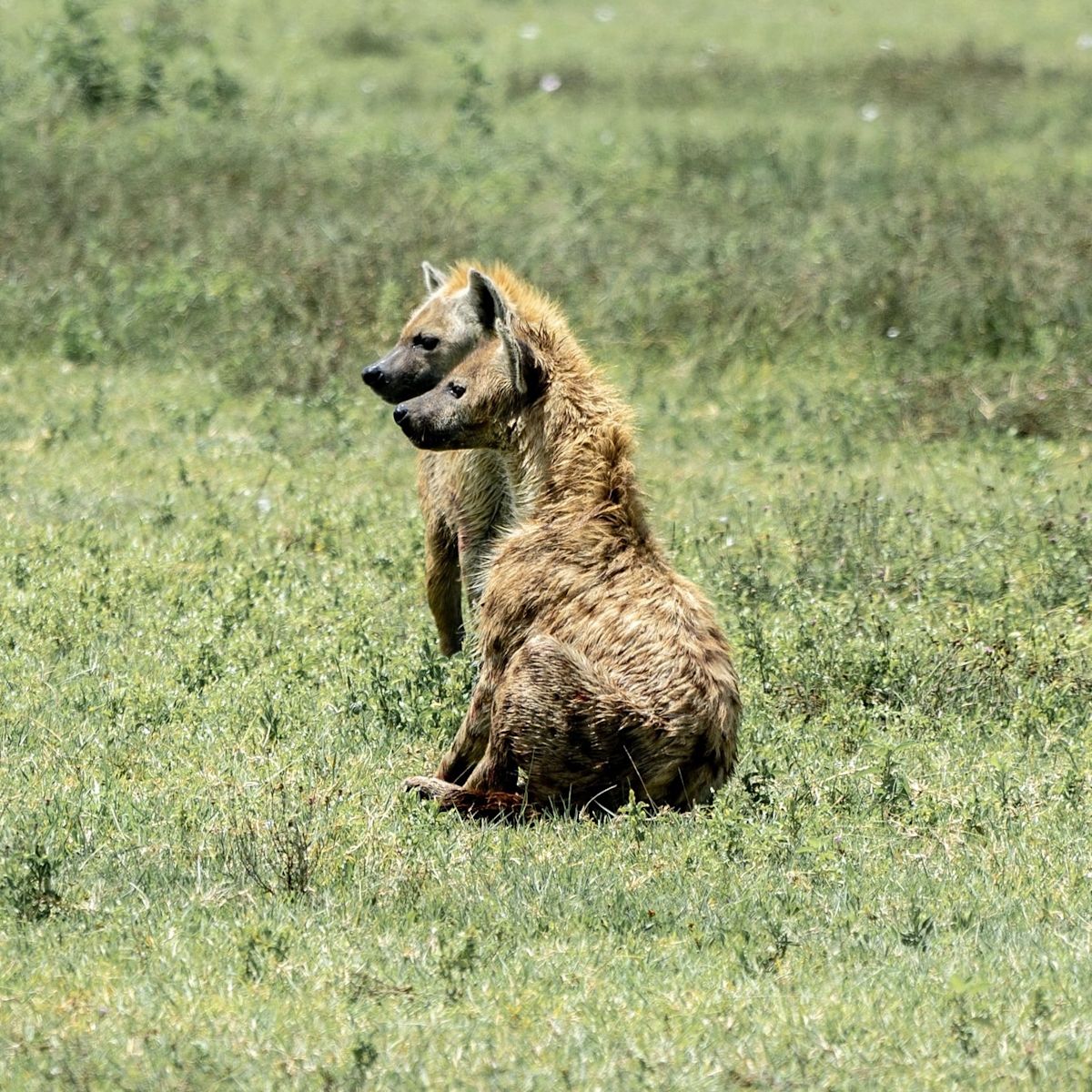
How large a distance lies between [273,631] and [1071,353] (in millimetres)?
6171

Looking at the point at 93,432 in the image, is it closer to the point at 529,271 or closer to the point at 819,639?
the point at 529,271

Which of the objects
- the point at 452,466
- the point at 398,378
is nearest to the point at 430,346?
the point at 398,378

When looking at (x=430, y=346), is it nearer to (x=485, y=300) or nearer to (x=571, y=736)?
(x=485, y=300)

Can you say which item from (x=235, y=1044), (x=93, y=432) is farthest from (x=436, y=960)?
(x=93, y=432)

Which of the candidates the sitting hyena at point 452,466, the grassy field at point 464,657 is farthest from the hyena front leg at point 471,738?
the sitting hyena at point 452,466

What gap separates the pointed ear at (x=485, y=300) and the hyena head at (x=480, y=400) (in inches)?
5.3

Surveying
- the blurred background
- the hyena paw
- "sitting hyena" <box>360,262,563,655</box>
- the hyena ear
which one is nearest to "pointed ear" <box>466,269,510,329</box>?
"sitting hyena" <box>360,262,563,655</box>

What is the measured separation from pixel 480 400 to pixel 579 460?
475 mm

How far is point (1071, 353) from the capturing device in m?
11.6

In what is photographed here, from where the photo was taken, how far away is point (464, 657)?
22.6 feet

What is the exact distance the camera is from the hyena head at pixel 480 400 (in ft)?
20.7

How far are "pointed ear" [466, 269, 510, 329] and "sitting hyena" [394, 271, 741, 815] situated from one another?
0.24 meters

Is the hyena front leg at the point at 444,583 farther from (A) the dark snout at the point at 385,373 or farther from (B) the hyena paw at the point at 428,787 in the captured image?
(B) the hyena paw at the point at 428,787

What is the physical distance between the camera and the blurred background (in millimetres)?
11828
